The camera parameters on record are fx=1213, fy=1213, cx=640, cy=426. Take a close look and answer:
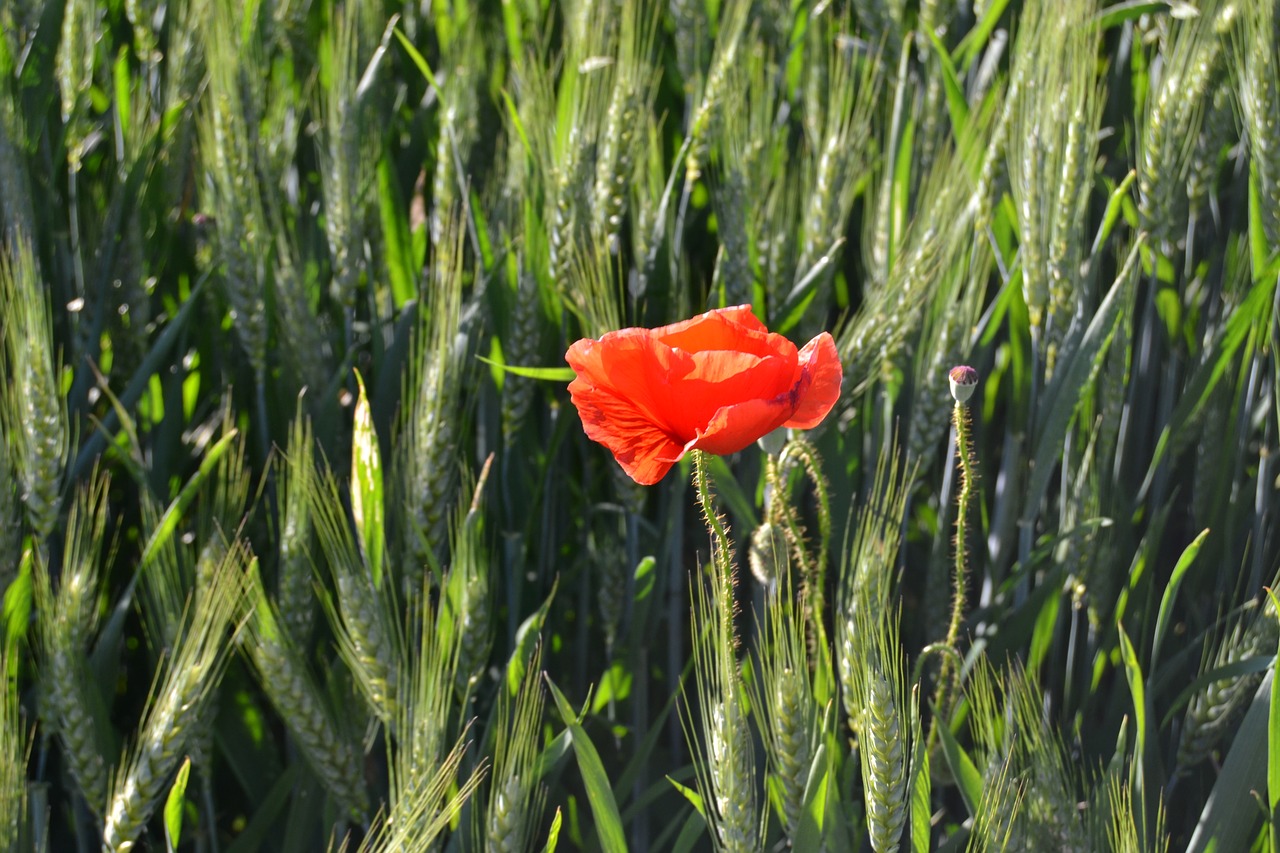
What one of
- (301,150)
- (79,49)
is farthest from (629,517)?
(79,49)

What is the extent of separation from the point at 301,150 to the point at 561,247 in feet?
1.65

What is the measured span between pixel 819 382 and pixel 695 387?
84mm

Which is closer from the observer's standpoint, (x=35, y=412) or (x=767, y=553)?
(x=767, y=553)

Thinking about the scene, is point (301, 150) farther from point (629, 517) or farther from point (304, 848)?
point (304, 848)

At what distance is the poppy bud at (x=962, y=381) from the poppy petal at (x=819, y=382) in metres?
0.08

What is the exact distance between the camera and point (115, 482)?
1.17 meters

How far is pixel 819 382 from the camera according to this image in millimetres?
654

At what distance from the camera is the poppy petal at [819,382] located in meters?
0.65

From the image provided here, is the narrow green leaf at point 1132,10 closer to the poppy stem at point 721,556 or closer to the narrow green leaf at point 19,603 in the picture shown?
the poppy stem at point 721,556

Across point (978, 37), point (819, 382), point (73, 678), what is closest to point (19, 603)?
point (73, 678)

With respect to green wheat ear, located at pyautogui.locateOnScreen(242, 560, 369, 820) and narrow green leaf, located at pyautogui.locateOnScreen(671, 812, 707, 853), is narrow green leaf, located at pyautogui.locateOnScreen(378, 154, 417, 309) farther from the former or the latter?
narrow green leaf, located at pyautogui.locateOnScreen(671, 812, 707, 853)

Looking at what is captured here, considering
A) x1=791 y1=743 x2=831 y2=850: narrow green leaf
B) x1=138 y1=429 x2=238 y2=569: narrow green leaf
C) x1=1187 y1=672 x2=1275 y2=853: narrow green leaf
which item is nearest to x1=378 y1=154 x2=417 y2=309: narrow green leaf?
x1=138 y1=429 x2=238 y2=569: narrow green leaf

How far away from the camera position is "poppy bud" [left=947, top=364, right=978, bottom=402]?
69 centimetres

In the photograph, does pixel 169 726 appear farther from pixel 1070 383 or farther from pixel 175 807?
pixel 1070 383
